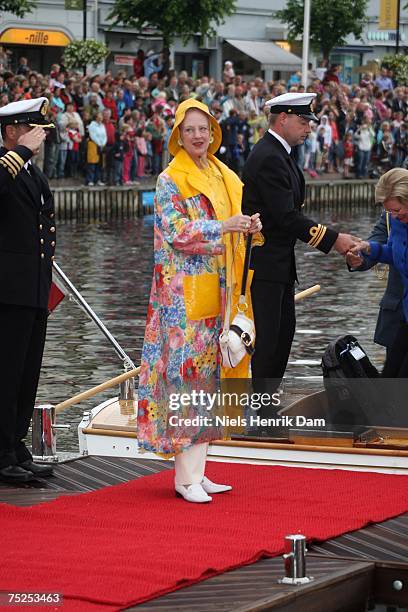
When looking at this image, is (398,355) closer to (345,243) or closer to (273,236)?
(345,243)

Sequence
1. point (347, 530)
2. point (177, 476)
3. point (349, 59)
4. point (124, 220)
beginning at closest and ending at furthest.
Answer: point (347, 530) < point (177, 476) < point (124, 220) < point (349, 59)

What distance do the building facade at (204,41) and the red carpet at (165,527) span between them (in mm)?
36816

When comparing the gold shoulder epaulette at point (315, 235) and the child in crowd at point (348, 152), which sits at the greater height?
the gold shoulder epaulette at point (315, 235)

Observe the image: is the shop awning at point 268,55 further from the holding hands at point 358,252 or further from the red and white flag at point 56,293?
the holding hands at point 358,252

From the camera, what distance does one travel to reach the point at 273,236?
28.5ft

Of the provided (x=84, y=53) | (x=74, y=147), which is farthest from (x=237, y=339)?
(x=84, y=53)

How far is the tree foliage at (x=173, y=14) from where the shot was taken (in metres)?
41.4

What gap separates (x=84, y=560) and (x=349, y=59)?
170 feet

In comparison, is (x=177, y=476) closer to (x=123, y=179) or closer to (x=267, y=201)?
(x=267, y=201)

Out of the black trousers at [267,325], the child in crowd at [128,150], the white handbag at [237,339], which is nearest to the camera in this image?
the white handbag at [237,339]

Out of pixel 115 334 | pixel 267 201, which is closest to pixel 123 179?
pixel 115 334

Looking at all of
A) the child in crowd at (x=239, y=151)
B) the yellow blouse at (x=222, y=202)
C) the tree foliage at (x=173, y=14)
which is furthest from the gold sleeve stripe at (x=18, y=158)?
the tree foliage at (x=173, y=14)

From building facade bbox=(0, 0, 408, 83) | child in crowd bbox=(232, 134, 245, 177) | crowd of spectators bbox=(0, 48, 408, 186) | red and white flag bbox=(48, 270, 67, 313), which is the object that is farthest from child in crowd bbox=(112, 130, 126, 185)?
red and white flag bbox=(48, 270, 67, 313)

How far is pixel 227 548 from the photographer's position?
20.4 feet
